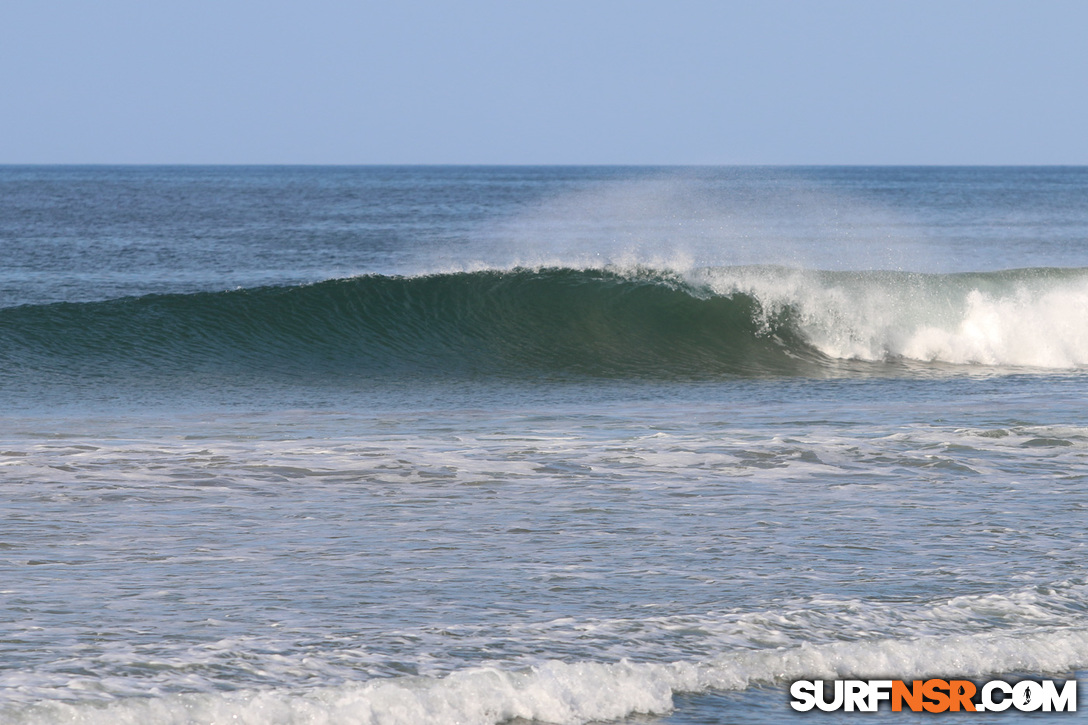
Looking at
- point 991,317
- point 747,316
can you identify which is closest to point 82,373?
point 747,316

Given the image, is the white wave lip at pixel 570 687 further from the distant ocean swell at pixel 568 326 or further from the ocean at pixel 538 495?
the distant ocean swell at pixel 568 326

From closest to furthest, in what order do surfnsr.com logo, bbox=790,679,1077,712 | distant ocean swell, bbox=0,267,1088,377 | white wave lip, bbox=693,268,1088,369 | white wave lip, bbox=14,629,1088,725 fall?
white wave lip, bbox=14,629,1088,725
surfnsr.com logo, bbox=790,679,1077,712
distant ocean swell, bbox=0,267,1088,377
white wave lip, bbox=693,268,1088,369

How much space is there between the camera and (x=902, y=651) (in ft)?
14.8

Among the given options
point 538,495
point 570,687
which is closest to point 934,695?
point 570,687

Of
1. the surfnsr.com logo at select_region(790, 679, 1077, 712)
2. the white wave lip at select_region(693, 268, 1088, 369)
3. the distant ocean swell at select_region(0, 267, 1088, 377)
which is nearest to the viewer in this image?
the surfnsr.com logo at select_region(790, 679, 1077, 712)

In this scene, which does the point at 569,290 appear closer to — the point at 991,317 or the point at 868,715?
the point at 991,317

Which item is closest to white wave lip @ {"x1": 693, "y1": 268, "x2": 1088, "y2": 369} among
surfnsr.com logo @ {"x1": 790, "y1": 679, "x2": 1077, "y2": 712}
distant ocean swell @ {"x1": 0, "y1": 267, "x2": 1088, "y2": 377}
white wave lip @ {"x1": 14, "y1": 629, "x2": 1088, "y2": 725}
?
distant ocean swell @ {"x1": 0, "y1": 267, "x2": 1088, "y2": 377}

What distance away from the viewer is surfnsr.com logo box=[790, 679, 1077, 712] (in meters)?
4.22

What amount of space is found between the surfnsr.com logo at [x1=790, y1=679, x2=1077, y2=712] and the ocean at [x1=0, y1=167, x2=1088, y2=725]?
2.6 inches

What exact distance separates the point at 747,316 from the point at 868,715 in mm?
12637

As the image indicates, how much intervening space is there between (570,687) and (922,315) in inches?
514

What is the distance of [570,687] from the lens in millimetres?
4133

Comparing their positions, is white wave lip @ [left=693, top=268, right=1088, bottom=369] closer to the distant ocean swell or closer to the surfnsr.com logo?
the distant ocean swell

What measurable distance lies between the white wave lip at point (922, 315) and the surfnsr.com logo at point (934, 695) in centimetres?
1106
